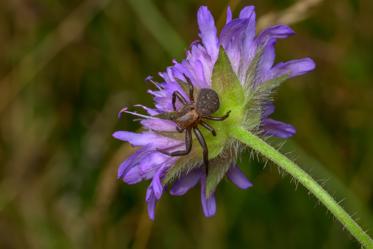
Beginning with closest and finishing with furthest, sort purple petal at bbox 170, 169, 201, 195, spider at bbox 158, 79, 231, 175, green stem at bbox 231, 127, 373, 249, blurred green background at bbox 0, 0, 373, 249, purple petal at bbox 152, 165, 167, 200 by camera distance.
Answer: green stem at bbox 231, 127, 373, 249
purple petal at bbox 152, 165, 167, 200
spider at bbox 158, 79, 231, 175
purple petal at bbox 170, 169, 201, 195
blurred green background at bbox 0, 0, 373, 249

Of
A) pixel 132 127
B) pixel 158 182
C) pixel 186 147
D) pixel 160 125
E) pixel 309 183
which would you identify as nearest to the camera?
pixel 309 183

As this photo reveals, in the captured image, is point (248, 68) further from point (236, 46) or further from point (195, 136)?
point (195, 136)

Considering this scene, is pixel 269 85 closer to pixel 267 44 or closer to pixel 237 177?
pixel 267 44

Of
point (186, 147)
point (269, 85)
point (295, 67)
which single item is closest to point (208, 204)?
point (186, 147)

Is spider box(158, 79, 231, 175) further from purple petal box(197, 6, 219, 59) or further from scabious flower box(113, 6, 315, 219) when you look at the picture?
purple petal box(197, 6, 219, 59)

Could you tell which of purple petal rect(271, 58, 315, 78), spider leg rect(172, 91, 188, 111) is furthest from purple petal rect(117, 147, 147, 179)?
purple petal rect(271, 58, 315, 78)

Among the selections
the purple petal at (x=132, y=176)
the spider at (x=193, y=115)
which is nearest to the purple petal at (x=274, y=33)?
the spider at (x=193, y=115)
